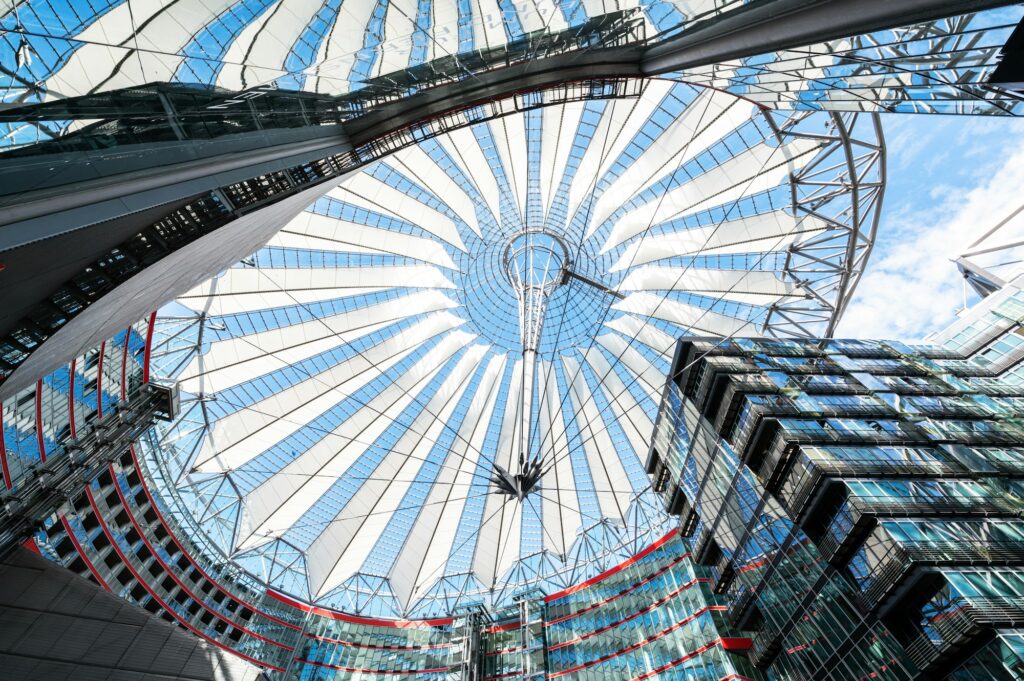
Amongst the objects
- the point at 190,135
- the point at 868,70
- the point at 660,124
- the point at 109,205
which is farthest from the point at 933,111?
the point at 109,205

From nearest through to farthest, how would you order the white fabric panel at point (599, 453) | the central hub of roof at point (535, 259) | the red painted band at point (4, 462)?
the red painted band at point (4, 462) → the central hub of roof at point (535, 259) → the white fabric panel at point (599, 453)

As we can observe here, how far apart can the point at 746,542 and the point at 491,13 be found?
25.4 meters

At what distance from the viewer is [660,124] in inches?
1047

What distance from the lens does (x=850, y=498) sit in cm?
2023

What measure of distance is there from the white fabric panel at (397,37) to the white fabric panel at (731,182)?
58.4 feet

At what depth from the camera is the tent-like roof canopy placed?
27484 mm

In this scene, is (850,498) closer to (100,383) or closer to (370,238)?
(370,238)

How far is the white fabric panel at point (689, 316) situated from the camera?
3369cm

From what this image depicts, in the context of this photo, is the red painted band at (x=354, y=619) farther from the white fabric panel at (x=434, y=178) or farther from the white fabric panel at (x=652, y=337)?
the white fabric panel at (x=434, y=178)

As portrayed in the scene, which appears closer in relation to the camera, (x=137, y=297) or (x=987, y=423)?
(x=137, y=297)

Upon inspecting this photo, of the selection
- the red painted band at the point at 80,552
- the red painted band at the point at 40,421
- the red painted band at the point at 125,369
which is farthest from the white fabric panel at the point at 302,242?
the red painted band at the point at 80,552

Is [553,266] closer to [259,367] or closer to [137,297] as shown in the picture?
[259,367]

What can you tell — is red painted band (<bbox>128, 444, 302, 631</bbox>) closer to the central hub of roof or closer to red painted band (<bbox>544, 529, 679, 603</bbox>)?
red painted band (<bbox>544, 529, 679, 603</bbox>)

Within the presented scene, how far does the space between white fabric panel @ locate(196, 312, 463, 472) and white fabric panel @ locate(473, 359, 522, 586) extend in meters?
9.28
